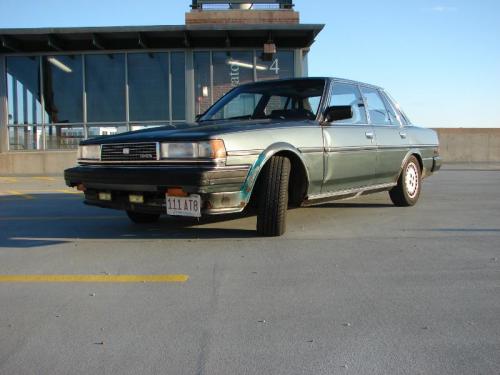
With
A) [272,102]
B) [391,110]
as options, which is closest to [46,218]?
[272,102]

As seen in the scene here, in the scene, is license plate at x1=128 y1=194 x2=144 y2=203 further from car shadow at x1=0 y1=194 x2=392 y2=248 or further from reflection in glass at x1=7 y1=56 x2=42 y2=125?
reflection in glass at x1=7 y1=56 x2=42 y2=125

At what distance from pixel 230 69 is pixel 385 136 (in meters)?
11.7

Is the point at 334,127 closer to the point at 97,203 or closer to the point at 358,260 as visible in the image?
the point at 358,260

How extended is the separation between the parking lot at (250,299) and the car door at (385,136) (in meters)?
0.91

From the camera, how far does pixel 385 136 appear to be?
664 cm

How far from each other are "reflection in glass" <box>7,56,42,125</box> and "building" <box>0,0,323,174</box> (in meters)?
0.03

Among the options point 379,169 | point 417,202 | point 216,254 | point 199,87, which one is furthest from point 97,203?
point 199,87

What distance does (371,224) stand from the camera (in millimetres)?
5922

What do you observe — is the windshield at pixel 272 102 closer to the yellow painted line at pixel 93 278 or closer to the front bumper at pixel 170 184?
the front bumper at pixel 170 184

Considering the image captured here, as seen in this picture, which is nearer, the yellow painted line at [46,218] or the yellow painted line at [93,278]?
the yellow painted line at [93,278]

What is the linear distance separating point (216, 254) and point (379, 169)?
9.26 ft

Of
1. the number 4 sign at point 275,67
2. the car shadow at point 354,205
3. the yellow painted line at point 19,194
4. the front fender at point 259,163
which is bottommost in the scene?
the car shadow at point 354,205

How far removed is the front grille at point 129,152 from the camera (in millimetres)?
4656

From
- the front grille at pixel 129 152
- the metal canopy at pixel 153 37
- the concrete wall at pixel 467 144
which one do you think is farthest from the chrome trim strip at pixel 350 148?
the concrete wall at pixel 467 144
